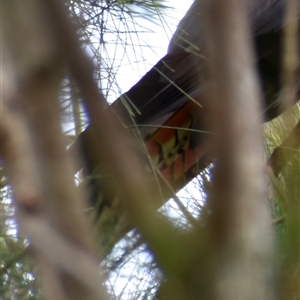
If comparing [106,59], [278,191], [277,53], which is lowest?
[278,191]

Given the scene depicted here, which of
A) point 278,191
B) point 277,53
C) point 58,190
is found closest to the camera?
point 58,190

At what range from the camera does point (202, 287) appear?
0.46 m

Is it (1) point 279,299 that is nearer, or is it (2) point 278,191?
(1) point 279,299

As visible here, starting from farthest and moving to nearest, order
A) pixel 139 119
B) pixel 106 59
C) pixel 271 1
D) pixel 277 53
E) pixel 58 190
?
1. pixel 271 1
2. pixel 277 53
3. pixel 139 119
4. pixel 106 59
5. pixel 58 190

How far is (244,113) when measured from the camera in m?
0.44

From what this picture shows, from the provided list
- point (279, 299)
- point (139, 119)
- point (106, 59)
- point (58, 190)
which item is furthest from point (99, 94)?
point (139, 119)

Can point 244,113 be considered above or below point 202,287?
above

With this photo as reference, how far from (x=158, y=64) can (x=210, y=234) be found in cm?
136

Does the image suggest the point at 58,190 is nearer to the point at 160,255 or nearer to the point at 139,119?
the point at 160,255

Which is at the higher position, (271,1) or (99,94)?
(271,1)

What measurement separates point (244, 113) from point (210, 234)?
10 cm

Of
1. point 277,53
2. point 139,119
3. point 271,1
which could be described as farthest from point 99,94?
point 271,1

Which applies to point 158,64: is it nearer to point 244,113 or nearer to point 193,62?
point 193,62

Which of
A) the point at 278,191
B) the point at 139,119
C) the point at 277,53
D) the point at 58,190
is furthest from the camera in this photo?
the point at 277,53
